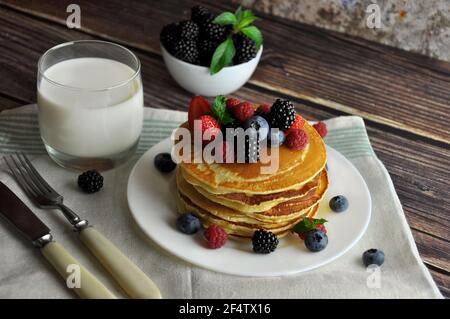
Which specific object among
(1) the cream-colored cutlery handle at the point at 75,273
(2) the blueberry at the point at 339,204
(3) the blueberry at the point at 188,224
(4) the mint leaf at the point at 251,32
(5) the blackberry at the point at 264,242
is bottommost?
(1) the cream-colored cutlery handle at the point at 75,273

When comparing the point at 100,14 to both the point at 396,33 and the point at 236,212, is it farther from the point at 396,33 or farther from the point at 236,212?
the point at 236,212

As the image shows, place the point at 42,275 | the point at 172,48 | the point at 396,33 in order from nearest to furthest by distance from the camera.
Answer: the point at 42,275 < the point at 172,48 < the point at 396,33

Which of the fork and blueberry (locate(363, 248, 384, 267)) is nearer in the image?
the fork

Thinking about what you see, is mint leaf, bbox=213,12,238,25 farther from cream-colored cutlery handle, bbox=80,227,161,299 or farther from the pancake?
cream-colored cutlery handle, bbox=80,227,161,299

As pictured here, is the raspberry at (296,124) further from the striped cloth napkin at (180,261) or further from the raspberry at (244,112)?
the striped cloth napkin at (180,261)

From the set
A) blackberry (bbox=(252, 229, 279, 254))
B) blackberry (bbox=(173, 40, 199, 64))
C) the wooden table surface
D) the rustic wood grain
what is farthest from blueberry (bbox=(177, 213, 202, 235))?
the rustic wood grain

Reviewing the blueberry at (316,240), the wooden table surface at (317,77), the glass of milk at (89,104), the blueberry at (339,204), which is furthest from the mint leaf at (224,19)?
the blueberry at (316,240)

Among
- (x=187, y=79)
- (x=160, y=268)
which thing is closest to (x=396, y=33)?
(x=187, y=79)
